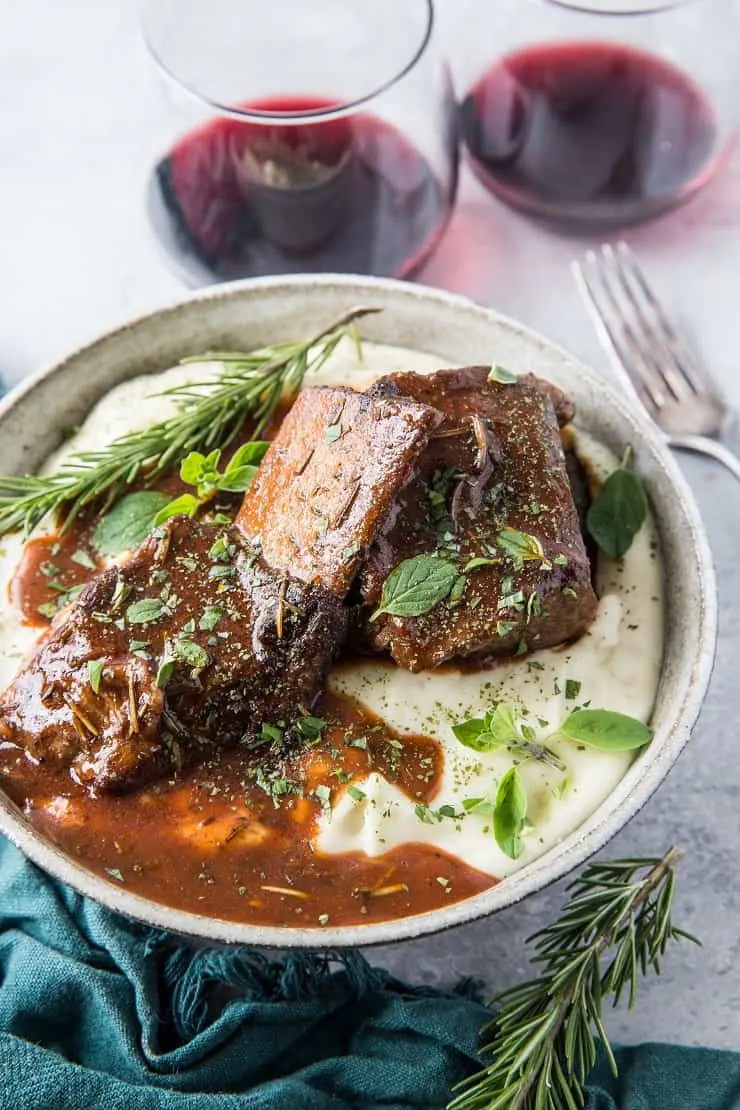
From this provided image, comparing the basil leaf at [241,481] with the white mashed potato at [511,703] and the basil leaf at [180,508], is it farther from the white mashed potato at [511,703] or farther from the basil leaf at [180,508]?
the white mashed potato at [511,703]

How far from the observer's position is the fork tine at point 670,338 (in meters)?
5.05

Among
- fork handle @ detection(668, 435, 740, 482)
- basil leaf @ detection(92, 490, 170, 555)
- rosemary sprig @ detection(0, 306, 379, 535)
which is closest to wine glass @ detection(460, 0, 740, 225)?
fork handle @ detection(668, 435, 740, 482)

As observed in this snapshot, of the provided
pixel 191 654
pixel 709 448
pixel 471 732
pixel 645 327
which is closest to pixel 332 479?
pixel 191 654

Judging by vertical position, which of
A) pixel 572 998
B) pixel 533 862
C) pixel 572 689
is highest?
pixel 572 689

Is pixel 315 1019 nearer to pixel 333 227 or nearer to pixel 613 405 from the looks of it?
pixel 613 405

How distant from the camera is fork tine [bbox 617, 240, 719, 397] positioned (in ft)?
16.6

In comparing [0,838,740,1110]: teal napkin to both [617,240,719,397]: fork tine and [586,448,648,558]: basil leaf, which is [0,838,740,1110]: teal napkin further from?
[617,240,719,397]: fork tine

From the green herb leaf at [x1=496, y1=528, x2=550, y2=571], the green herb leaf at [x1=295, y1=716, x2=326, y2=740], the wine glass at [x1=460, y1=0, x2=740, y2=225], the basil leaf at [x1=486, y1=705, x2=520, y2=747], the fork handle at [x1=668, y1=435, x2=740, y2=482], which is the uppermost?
the wine glass at [x1=460, y1=0, x2=740, y2=225]

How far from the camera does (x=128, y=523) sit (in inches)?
156

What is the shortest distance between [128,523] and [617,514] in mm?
1400

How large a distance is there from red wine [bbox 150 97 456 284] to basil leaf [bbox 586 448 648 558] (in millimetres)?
1427

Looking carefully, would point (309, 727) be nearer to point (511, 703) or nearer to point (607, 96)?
point (511, 703)

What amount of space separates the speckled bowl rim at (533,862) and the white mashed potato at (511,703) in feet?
0.28

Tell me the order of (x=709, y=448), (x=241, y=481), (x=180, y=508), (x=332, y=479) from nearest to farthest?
1. (x=332, y=479)
2. (x=180, y=508)
3. (x=241, y=481)
4. (x=709, y=448)
